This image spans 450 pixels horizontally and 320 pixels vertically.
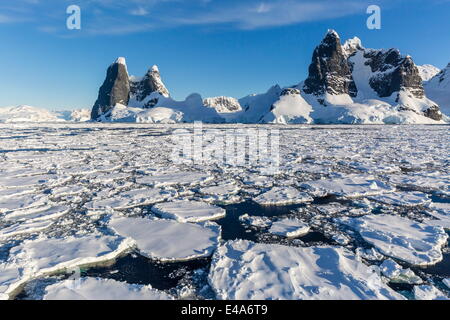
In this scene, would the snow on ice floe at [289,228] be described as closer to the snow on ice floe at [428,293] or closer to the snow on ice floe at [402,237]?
the snow on ice floe at [402,237]

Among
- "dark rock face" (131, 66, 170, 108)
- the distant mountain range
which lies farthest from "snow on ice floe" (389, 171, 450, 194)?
"dark rock face" (131, 66, 170, 108)

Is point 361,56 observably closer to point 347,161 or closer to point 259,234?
point 347,161

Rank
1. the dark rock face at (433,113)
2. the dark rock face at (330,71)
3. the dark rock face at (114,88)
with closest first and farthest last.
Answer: the dark rock face at (433,113) → the dark rock face at (330,71) → the dark rock face at (114,88)

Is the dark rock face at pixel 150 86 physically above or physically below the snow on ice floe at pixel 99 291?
above

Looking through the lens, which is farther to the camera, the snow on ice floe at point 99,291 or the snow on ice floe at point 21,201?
the snow on ice floe at point 21,201

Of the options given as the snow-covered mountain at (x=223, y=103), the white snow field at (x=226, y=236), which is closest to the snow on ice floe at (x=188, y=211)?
the white snow field at (x=226, y=236)

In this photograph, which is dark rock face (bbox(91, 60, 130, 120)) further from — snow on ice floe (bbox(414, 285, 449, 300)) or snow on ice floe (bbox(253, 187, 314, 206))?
snow on ice floe (bbox(414, 285, 449, 300))

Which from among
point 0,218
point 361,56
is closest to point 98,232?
point 0,218

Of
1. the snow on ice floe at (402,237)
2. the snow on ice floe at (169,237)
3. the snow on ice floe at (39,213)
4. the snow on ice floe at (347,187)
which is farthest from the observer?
the snow on ice floe at (347,187)

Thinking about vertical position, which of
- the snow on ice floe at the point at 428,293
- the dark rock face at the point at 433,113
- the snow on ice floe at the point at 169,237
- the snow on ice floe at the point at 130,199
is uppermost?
the dark rock face at the point at 433,113
